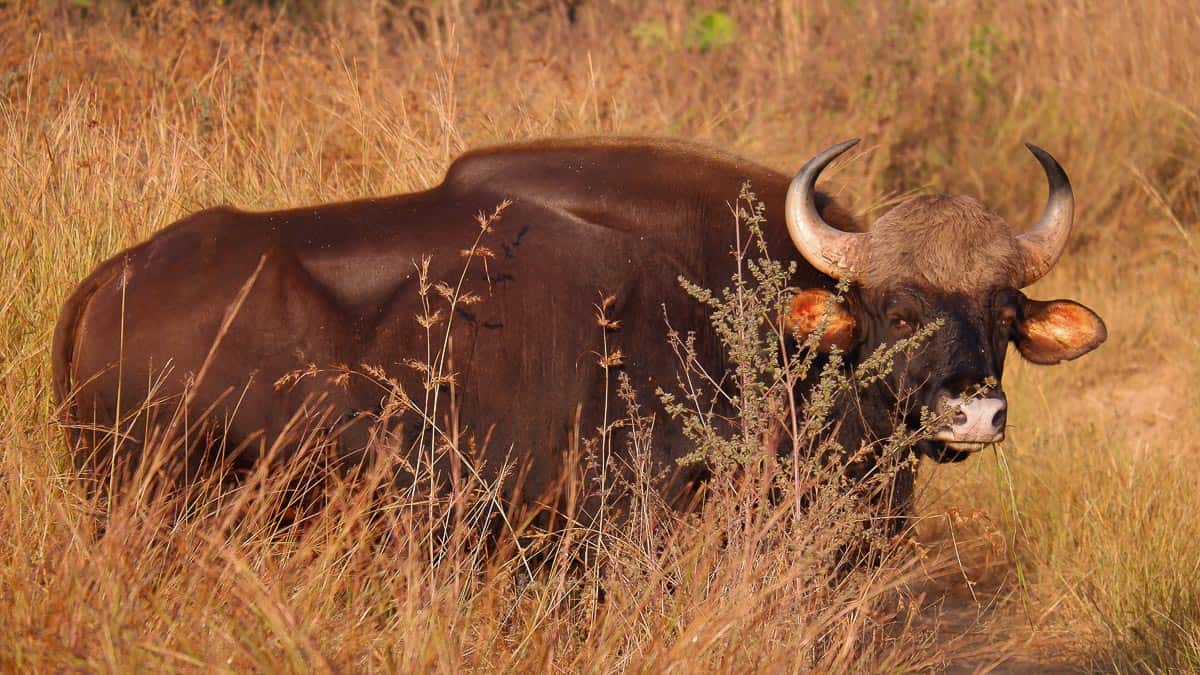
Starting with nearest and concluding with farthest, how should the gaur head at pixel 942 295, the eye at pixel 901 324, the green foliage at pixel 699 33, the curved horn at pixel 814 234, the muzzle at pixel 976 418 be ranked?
the muzzle at pixel 976 418, the gaur head at pixel 942 295, the eye at pixel 901 324, the curved horn at pixel 814 234, the green foliage at pixel 699 33

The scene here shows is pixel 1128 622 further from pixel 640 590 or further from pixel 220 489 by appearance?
pixel 220 489

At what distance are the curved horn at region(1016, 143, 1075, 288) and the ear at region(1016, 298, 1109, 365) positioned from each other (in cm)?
12

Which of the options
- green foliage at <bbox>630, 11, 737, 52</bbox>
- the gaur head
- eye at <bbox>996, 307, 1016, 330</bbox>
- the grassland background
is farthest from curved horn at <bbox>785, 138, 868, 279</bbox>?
green foliage at <bbox>630, 11, 737, 52</bbox>

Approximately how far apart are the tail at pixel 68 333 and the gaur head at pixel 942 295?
84.1 inches

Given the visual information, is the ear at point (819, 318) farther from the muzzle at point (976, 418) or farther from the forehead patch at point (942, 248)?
the muzzle at point (976, 418)

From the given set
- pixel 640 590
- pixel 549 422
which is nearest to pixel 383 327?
pixel 549 422

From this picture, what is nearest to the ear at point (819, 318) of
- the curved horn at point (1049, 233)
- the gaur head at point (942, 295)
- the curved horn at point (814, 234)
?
the gaur head at point (942, 295)

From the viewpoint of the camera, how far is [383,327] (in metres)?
4.38

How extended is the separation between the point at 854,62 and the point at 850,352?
4678 mm

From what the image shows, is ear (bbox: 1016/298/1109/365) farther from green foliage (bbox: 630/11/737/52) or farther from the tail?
green foliage (bbox: 630/11/737/52)

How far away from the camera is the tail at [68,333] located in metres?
4.38

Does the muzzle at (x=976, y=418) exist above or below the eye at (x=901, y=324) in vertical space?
below

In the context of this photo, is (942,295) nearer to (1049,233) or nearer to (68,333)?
A: (1049,233)

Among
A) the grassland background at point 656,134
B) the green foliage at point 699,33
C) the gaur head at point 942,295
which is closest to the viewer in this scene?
the grassland background at point 656,134
